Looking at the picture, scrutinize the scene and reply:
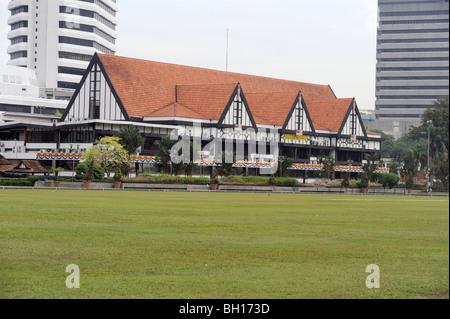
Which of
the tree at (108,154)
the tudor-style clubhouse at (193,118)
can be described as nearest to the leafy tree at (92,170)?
the tree at (108,154)

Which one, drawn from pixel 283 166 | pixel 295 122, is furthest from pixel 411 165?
pixel 295 122

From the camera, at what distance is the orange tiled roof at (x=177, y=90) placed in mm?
127562

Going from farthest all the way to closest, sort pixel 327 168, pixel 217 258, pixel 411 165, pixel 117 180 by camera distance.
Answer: pixel 327 168, pixel 411 165, pixel 117 180, pixel 217 258

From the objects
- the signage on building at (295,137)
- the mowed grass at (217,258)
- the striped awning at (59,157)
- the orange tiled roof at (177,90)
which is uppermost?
the orange tiled roof at (177,90)

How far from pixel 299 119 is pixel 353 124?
16100mm

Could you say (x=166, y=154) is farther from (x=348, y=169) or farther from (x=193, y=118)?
(x=348, y=169)

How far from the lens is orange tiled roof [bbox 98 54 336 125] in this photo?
127562mm

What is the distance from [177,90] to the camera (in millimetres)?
138250

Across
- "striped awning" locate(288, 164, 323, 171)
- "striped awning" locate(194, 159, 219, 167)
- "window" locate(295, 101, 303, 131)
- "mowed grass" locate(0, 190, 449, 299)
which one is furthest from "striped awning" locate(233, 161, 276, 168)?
"mowed grass" locate(0, 190, 449, 299)

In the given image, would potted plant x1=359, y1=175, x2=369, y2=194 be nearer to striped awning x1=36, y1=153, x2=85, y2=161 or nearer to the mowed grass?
striped awning x1=36, y1=153, x2=85, y2=161

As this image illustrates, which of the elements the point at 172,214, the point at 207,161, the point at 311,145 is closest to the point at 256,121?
the point at 311,145

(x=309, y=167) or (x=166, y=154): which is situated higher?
(x=166, y=154)

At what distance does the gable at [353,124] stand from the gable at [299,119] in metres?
9.24

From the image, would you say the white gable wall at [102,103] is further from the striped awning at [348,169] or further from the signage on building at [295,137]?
the striped awning at [348,169]
